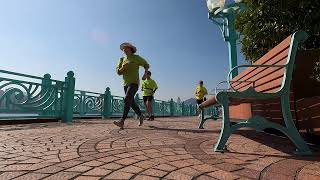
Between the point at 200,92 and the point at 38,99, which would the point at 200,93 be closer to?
the point at 200,92

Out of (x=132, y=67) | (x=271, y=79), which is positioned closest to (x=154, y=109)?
(x=132, y=67)

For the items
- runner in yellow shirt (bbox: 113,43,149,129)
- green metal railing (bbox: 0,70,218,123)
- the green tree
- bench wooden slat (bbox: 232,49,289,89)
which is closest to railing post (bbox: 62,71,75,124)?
green metal railing (bbox: 0,70,218,123)

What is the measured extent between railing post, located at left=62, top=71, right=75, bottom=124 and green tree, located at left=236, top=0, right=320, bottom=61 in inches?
248

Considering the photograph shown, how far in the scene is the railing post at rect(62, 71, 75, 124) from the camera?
9750 mm

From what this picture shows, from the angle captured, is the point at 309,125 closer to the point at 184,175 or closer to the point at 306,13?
the point at 184,175

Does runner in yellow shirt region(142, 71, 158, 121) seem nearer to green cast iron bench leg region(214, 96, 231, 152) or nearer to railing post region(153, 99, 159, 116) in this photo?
railing post region(153, 99, 159, 116)

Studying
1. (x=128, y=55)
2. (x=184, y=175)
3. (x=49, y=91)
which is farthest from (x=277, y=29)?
(x=49, y=91)

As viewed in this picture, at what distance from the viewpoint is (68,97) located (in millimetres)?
9820

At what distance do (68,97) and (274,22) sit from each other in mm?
7199

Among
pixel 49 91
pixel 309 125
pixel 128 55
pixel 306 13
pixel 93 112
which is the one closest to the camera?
pixel 309 125

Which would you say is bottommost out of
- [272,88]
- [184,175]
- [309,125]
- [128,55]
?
[184,175]

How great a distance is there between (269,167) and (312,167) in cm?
35

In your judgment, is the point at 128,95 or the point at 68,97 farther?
the point at 68,97

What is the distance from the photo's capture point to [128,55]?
6.75 metres
